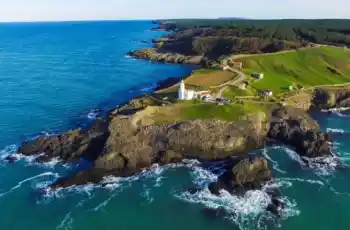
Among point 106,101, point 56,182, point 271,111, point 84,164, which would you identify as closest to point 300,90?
point 271,111

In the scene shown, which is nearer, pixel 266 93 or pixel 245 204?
pixel 245 204

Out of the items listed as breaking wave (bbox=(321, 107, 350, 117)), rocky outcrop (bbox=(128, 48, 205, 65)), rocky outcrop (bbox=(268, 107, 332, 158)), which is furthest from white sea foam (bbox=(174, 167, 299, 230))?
rocky outcrop (bbox=(128, 48, 205, 65))

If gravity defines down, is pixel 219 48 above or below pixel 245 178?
above

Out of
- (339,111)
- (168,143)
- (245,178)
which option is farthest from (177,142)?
(339,111)

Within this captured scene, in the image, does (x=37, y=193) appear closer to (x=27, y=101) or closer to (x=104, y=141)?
(x=104, y=141)

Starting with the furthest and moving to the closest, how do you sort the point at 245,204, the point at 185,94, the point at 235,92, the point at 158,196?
the point at 235,92 < the point at 185,94 < the point at 158,196 < the point at 245,204

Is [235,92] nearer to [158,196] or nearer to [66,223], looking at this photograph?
[158,196]

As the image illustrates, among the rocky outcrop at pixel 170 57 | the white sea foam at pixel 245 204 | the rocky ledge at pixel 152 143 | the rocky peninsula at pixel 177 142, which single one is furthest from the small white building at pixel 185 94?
the rocky outcrop at pixel 170 57

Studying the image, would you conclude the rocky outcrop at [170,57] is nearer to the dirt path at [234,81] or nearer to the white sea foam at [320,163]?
the dirt path at [234,81]
